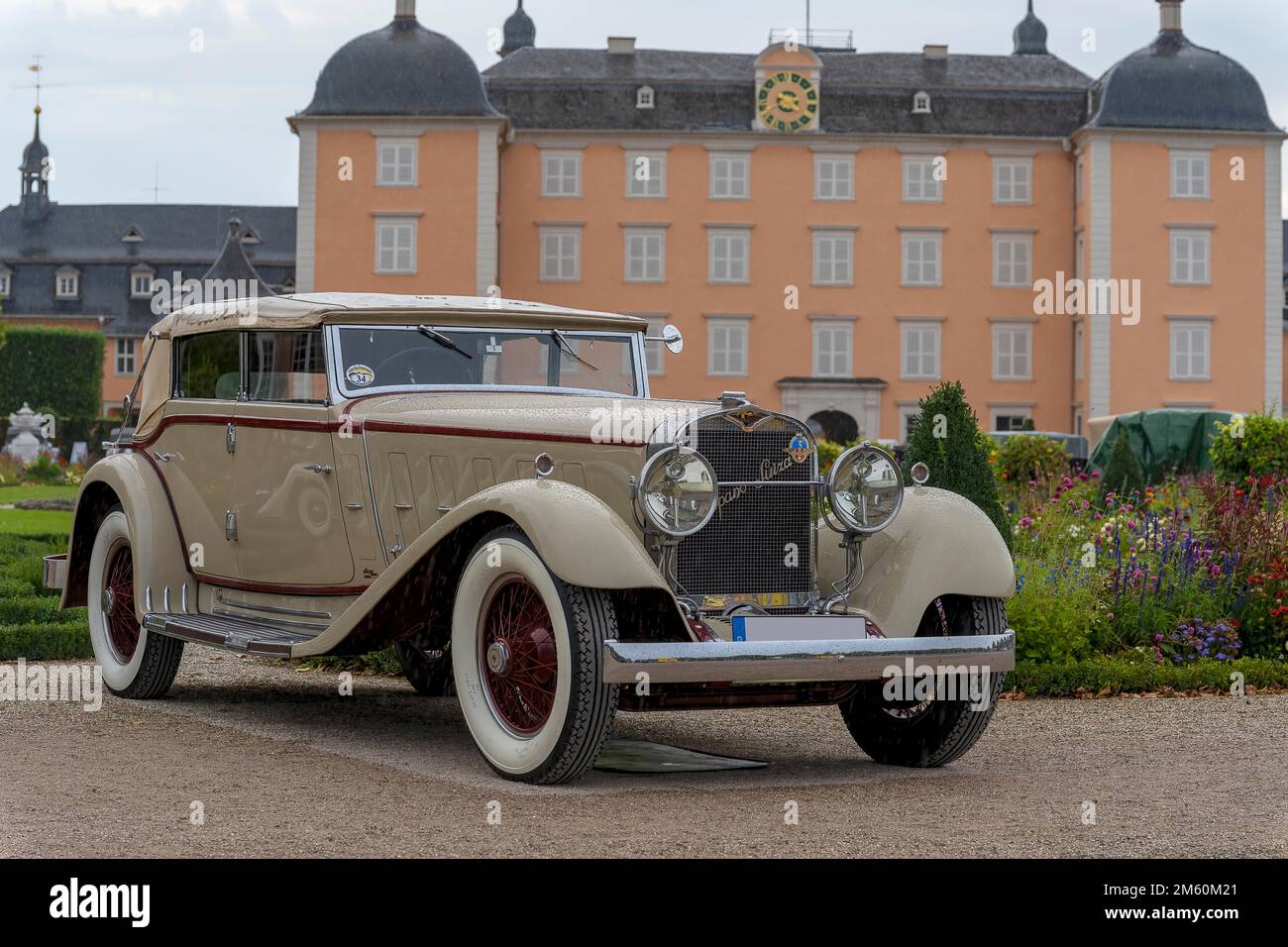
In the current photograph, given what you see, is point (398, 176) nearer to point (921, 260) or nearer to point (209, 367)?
point (921, 260)

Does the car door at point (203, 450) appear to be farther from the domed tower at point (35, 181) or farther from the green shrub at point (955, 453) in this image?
the domed tower at point (35, 181)

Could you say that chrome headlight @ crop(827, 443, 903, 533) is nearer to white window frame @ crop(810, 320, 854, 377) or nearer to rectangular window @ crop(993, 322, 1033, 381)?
white window frame @ crop(810, 320, 854, 377)

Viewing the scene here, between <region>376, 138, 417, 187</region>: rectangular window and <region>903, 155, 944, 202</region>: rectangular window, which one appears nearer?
<region>376, 138, 417, 187</region>: rectangular window

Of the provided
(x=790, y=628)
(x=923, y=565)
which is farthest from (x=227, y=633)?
(x=923, y=565)

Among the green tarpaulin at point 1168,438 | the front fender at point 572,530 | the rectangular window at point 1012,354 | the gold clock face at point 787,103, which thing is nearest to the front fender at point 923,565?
the front fender at point 572,530

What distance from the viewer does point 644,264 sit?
47750 mm

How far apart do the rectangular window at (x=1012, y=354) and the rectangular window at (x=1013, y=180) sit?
355cm

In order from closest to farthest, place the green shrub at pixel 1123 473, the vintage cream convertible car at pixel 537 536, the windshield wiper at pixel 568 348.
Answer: the vintage cream convertible car at pixel 537 536
the windshield wiper at pixel 568 348
the green shrub at pixel 1123 473

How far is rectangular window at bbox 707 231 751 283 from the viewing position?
4766 centimetres

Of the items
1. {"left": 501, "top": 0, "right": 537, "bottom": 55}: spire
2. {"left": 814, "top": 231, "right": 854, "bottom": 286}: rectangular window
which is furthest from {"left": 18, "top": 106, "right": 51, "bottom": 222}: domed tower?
{"left": 814, "top": 231, "right": 854, "bottom": 286}: rectangular window

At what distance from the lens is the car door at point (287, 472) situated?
744 centimetres

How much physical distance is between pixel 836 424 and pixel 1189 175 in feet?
38.6

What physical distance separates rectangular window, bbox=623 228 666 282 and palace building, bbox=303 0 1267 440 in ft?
0.18

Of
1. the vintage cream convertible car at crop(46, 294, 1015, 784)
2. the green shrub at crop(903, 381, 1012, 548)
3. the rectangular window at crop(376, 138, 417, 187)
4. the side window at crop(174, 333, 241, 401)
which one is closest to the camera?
the vintage cream convertible car at crop(46, 294, 1015, 784)
